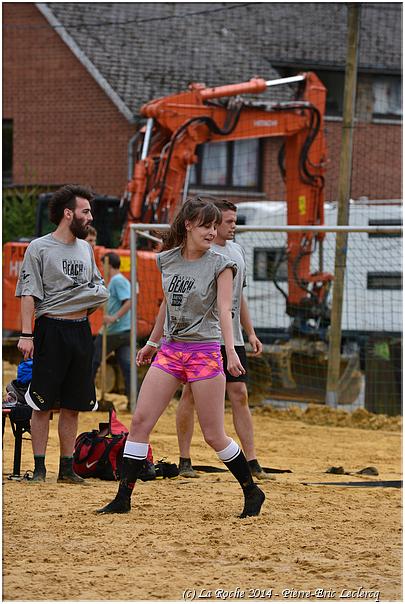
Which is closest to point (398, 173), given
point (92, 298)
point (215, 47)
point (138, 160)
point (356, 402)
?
point (215, 47)

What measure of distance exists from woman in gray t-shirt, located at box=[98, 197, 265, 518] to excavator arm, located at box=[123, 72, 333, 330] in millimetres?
10477

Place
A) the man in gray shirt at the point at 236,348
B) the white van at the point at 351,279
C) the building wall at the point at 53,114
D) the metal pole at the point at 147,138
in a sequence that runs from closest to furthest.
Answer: the man in gray shirt at the point at 236,348 → the metal pole at the point at 147,138 → the white van at the point at 351,279 → the building wall at the point at 53,114

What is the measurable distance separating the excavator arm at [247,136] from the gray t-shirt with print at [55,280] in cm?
921

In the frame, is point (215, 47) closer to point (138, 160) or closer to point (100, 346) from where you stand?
point (138, 160)

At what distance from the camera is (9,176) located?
32.0m

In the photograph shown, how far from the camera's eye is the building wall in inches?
1203

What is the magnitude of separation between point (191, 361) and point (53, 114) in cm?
2508

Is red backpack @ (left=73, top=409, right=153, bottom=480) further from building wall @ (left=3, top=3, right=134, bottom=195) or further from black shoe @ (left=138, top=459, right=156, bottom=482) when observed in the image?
building wall @ (left=3, top=3, right=134, bottom=195)

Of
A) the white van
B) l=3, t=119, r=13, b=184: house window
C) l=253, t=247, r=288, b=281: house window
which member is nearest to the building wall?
l=3, t=119, r=13, b=184: house window

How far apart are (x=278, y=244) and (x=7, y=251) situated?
4.83m

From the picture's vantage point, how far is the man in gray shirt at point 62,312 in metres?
8.34

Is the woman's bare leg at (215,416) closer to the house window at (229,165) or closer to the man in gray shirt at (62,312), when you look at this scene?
the man in gray shirt at (62,312)

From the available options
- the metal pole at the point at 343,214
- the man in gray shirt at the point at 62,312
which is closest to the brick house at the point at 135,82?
the metal pole at the point at 343,214

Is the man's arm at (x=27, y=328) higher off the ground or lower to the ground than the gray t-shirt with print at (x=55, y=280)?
lower
